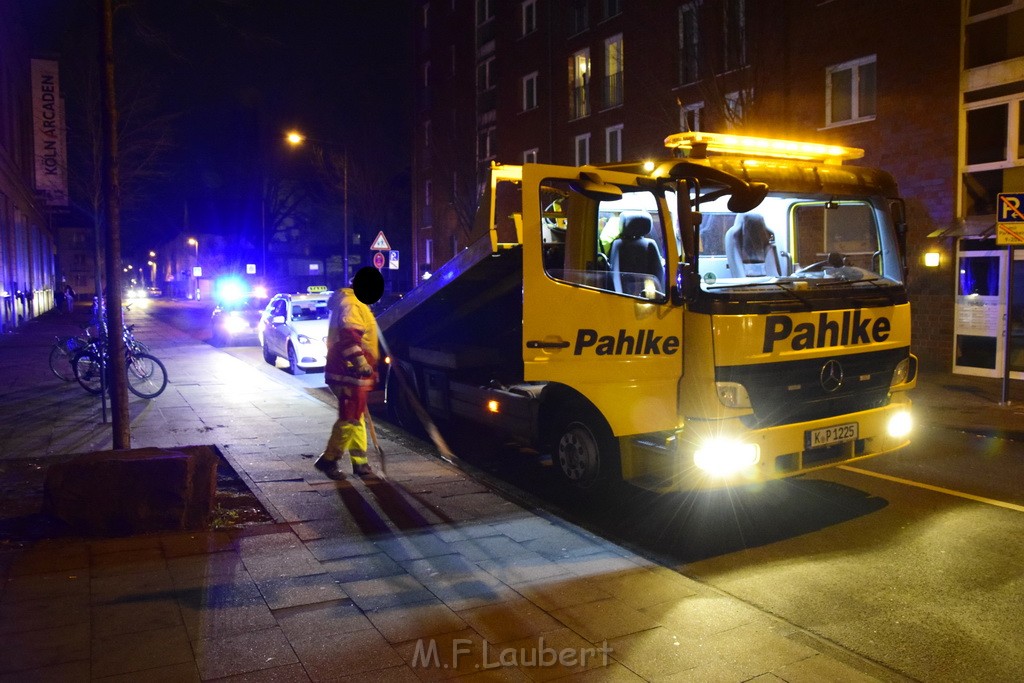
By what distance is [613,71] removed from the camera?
27094 millimetres

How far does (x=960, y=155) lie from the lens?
51.1 feet

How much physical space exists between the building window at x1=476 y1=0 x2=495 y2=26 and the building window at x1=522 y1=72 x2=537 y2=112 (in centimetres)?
515

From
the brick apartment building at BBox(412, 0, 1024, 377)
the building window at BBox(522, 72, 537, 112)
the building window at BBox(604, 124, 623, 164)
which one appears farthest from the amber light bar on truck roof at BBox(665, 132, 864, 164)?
the building window at BBox(522, 72, 537, 112)

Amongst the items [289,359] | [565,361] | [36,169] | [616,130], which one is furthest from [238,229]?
[565,361]

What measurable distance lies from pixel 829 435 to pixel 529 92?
2829 centimetres

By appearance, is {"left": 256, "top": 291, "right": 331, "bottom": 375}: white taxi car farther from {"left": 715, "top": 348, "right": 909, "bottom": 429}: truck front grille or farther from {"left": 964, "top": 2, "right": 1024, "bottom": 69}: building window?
{"left": 964, "top": 2, "right": 1024, "bottom": 69}: building window

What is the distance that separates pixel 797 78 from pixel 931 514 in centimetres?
1485

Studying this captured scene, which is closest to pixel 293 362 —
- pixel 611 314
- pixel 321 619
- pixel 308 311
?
pixel 308 311

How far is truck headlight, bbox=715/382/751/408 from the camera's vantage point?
5.64 metres

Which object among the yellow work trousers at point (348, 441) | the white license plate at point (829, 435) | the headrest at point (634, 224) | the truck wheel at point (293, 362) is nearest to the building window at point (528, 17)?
the truck wheel at point (293, 362)

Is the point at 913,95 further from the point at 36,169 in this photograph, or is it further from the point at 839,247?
the point at 36,169

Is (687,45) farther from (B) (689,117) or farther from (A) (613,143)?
(A) (613,143)

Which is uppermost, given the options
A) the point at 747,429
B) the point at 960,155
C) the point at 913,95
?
the point at 913,95

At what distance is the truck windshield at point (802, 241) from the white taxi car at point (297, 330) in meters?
9.62
